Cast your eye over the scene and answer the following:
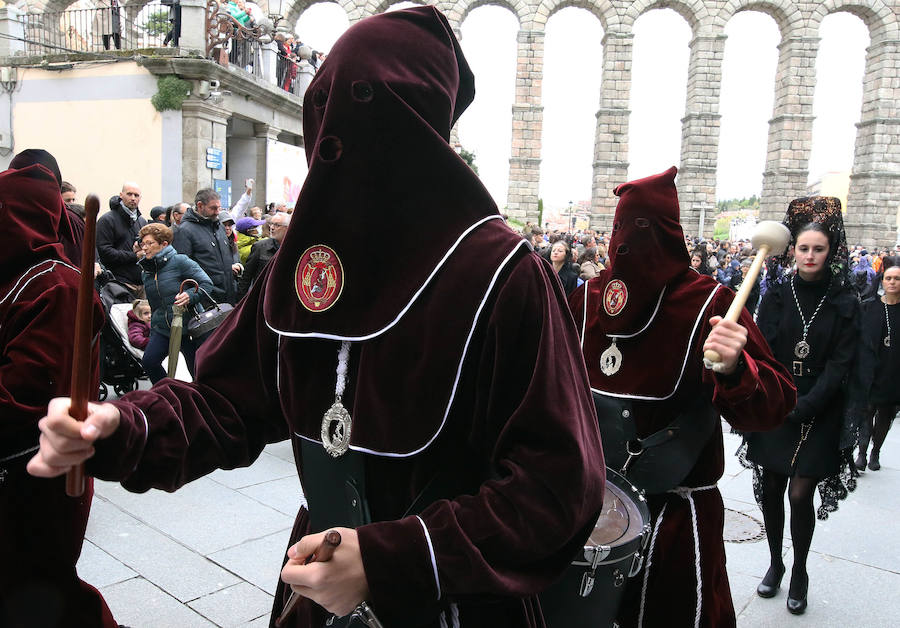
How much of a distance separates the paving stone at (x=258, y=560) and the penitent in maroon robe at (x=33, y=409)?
1.11 m

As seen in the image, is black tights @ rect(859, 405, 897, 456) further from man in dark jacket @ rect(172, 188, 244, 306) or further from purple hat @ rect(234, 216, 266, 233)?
purple hat @ rect(234, 216, 266, 233)

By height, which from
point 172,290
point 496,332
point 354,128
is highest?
point 354,128

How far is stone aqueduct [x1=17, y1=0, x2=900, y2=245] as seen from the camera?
1229 inches

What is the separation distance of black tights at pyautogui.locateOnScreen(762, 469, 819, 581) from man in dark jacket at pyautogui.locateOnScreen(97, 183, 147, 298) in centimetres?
627

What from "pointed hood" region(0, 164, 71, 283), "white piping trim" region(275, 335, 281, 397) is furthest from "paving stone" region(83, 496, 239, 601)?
"white piping trim" region(275, 335, 281, 397)

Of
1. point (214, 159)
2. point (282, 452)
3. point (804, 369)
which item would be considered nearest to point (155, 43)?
point (214, 159)

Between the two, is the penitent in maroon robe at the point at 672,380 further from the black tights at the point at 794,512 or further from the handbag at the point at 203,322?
the handbag at the point at 203,322

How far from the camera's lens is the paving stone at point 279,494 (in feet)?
15.0

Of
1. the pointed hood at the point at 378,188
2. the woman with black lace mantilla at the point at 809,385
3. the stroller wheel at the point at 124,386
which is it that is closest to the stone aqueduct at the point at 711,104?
the stroller wheel at the point at 124,386

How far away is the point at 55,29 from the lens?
17328mm

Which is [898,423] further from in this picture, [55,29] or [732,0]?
[732,0]

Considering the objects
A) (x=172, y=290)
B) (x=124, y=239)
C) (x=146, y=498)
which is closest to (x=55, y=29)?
(x=124, y=239)

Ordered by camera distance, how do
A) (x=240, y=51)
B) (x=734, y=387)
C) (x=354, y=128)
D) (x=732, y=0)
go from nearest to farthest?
(x=354, y=128) < (x=734, y=387) < (x=240, y=51) < (x=732, y=0)

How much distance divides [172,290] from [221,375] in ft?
15.8
